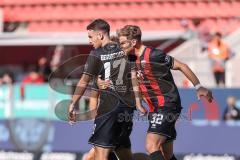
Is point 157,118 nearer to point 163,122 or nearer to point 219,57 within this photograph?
point 163,122

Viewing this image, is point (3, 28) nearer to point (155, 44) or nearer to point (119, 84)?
point (155, 44)

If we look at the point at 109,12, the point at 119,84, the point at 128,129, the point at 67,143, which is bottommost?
the point at 67,143

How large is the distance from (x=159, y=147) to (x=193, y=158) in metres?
2.38

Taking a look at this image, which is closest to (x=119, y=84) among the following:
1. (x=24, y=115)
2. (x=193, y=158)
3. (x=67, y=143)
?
(x=193, y=158)

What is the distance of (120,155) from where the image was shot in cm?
909

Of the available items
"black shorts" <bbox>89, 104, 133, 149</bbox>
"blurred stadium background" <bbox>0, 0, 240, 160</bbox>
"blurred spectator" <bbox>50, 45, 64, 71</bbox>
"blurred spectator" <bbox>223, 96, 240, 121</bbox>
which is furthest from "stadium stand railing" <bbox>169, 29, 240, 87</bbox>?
"black shorts" <bbox>89, 104, 133, 149</bbox>

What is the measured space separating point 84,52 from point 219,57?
3.98m

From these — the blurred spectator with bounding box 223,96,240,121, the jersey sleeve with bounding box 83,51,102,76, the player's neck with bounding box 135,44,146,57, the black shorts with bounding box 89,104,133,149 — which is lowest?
the blurred spectator with bounding box 223,96,240,121

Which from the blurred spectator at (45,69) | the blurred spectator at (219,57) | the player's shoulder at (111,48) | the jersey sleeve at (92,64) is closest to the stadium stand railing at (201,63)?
the blurred spectator at (219,57)

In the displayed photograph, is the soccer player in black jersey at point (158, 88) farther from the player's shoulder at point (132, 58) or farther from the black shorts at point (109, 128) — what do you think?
the black shorts at point (109, 128)

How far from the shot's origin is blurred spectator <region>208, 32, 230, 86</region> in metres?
16.1

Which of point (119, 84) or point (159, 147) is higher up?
point (119, 84)

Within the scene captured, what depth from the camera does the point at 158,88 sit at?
8883mm

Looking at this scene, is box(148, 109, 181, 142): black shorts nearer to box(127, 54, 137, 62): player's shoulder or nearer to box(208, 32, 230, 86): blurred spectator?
box(127, 54, 137, 62): player's shoulder
